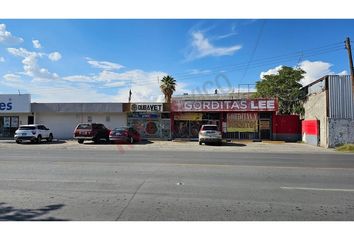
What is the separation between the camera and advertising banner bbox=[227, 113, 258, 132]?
29.7m

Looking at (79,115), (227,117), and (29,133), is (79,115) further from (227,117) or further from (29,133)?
(227,117)

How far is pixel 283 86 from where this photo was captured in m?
39.6

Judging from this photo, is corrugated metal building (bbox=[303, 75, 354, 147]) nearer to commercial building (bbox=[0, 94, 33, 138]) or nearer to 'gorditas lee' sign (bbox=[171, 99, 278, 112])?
A: 'gorditas lee' sign (bbox=[171, 99, 278, 112])

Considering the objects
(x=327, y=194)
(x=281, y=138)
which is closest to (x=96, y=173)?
(x=327, y=194)

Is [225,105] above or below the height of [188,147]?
above

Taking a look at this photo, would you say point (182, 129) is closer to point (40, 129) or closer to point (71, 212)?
point (40, 129)

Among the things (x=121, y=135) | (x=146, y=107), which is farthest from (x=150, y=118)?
(x=121, y=135)

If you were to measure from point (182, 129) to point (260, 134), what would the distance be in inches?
311

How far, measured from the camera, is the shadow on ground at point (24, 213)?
5.11 m

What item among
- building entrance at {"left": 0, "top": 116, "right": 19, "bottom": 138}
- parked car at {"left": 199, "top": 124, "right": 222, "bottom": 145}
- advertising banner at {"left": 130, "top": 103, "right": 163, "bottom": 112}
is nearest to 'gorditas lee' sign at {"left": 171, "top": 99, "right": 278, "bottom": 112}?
advertising banner at {"left": 130, "top": 103, "right": 163, "bottom": 112}

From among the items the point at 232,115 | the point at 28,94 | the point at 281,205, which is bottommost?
the point at 281,205

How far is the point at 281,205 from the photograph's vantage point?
6.03 m

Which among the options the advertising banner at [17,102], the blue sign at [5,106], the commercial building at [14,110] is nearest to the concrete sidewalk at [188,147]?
the advertising banner at [17,102]

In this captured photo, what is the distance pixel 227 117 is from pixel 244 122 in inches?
69.3
